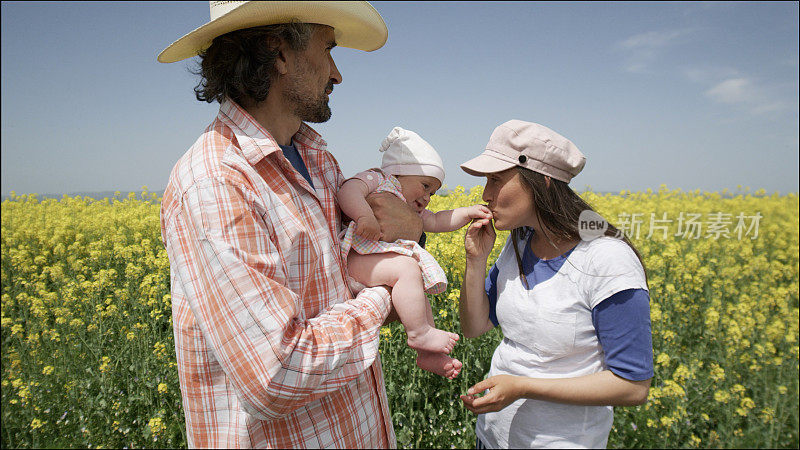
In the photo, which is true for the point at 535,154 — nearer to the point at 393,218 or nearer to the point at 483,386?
the point at 393,218

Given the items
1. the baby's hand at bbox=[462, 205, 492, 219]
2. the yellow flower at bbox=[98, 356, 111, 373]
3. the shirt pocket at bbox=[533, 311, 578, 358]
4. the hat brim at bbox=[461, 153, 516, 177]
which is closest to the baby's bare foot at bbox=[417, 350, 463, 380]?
the shirt pocket at bbox=[533, 311, 578, 358]

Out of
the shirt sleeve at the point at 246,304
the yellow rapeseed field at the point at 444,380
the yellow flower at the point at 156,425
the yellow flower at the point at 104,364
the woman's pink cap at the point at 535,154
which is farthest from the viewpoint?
the yellow flower at the point at 104,364

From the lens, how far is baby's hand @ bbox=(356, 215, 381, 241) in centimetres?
148

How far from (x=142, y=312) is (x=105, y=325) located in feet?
1.01

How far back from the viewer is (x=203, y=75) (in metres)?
1.53

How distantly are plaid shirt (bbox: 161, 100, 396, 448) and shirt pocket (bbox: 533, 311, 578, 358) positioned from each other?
0.61 metres

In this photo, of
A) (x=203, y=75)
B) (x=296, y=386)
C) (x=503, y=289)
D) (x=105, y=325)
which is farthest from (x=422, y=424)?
(x=105, y=325)

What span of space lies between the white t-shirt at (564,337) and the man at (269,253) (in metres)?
0.55

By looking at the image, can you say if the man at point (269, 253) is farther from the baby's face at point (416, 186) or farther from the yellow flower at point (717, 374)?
the yellow flower at point (717, 374)

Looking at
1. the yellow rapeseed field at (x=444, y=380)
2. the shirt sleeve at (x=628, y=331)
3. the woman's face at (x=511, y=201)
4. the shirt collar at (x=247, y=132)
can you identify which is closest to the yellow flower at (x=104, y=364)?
the yellow rapeseed field at (x=444, y=380)

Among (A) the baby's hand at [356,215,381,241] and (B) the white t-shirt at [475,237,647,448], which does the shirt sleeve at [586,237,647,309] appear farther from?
(A) the baby's hand at [356,215,381,241]

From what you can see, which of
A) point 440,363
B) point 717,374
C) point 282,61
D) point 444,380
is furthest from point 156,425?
point 717,374

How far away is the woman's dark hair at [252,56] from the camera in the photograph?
4.37 feet

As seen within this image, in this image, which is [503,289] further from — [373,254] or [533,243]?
[373,254]
